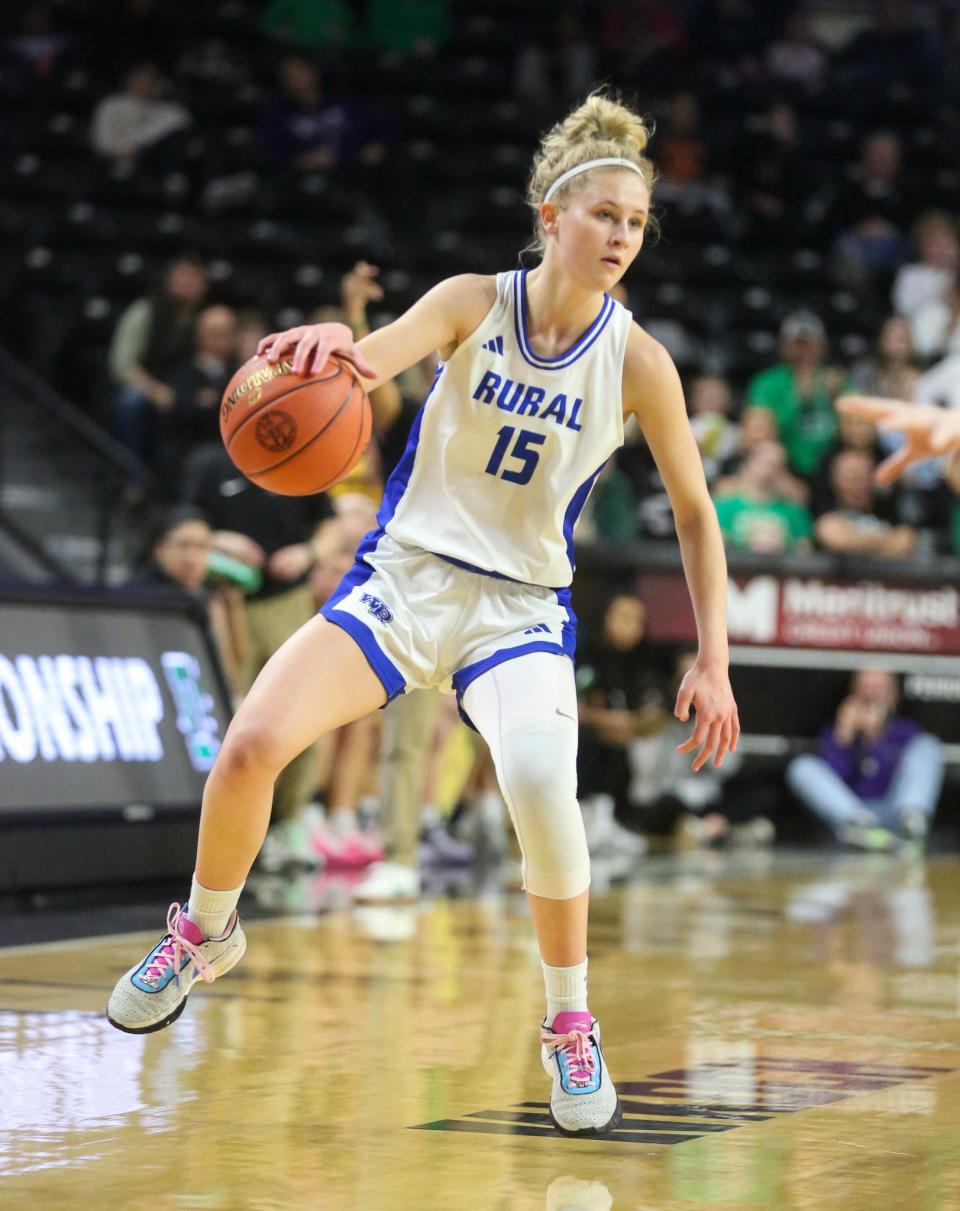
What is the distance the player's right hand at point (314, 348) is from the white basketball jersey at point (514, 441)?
272mm

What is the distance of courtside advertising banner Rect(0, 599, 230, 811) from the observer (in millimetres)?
7336

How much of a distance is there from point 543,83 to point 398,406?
384 inches

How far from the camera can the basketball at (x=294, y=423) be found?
3.89m

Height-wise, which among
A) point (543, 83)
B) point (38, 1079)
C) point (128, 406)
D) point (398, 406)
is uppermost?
point (543, 83)

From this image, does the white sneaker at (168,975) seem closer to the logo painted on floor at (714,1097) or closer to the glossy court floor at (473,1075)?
the glossy court floor at (473,1075)

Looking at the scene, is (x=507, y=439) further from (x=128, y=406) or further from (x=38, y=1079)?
(x=128, y=406)

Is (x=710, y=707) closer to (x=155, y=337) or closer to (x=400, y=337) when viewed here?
(x=400, y=337)

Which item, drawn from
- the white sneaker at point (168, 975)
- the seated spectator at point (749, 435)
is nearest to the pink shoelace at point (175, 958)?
the white sneaker at point (168, 975)

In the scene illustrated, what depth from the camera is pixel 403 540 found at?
4.16 metres

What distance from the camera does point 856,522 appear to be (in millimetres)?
12531

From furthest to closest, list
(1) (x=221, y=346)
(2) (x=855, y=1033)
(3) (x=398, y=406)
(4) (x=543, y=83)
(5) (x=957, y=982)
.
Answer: (4) (x=543, y=83) < (1) (x=221, y=346) < (3) (x=398, y=406) < (5) (x=957, y=982) < (2) (x=855, y=1033)

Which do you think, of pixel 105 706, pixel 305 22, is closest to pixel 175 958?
pixel 105 706

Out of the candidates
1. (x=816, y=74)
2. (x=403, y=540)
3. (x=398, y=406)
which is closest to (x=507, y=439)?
(x=403, y=540)

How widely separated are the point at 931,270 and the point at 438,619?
37.5 ft
